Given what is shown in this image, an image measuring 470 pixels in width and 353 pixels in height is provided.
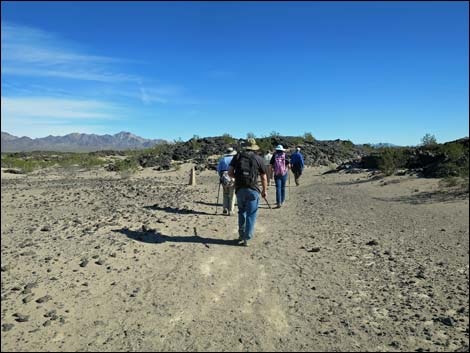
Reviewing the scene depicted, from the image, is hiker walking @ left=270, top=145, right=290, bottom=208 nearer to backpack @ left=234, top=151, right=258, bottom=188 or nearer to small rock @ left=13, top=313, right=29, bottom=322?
backpack @ left=234, top=151, right=258, bottom=188

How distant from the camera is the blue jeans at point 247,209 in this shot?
25.3ft

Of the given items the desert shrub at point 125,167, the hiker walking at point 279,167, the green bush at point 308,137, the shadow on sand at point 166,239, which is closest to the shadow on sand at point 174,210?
the hiker walking at point 279,167

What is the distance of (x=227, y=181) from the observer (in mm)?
10328

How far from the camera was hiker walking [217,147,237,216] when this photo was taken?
1037cm

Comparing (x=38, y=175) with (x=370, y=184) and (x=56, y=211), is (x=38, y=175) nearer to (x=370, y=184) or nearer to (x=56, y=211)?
(x=56, y=211)

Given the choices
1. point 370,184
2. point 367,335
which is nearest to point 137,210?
point 367,335

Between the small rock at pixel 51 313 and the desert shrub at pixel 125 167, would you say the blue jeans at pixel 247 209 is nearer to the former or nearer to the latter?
the small rock at pixel 51 313

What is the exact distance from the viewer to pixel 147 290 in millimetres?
5512

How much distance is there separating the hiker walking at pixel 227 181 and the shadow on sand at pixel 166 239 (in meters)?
2.31

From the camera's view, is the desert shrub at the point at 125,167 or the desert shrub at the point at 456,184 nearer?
the desert shrub at the point at 456,184

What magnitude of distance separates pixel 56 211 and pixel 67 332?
6544mm

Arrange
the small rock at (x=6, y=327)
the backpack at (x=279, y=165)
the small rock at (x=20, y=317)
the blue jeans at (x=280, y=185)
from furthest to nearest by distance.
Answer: the blue jeans at (x=280, y=185) < the backpack at (x=279, y=165) < the small rock at (x=20, y=317) < the small rock at (x=6, y=327)

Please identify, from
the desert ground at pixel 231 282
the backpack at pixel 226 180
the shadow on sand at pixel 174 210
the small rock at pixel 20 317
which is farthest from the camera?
the shadow on sand at pixel 174 210

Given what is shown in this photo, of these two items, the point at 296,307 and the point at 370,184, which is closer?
the point at 296,307
